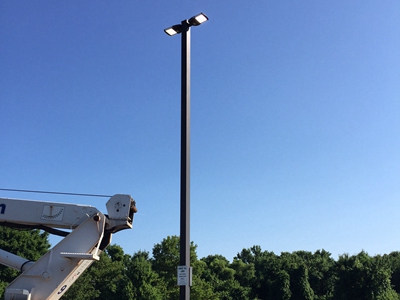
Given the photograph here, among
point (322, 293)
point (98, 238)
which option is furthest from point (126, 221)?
point (322, 293)

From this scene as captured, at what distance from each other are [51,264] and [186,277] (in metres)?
2.59

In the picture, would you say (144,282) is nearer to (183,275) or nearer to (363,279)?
(363,279)

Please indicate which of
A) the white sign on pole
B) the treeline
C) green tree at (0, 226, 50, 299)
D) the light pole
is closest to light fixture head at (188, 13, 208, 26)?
the light pole

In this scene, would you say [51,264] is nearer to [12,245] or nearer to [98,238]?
[98,238]

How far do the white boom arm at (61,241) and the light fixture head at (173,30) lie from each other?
3.92m

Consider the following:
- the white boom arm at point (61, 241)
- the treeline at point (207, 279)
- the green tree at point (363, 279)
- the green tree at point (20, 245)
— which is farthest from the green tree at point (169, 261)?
the white boom arm at point (61, 241)

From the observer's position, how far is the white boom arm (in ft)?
25.5

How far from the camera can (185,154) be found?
866 cm

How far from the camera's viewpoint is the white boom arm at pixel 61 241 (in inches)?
306

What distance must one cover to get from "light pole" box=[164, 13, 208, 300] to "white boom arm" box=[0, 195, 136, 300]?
3.52ft

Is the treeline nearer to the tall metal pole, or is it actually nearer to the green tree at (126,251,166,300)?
the green tree at (126,251,166,300)

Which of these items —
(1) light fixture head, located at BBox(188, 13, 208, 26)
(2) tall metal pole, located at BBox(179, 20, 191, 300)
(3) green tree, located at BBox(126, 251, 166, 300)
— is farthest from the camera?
(3) green tree, located at BBox(126, 251, 166, 300)

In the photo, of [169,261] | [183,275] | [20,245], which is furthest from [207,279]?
[183,275]

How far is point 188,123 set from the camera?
352 inches
